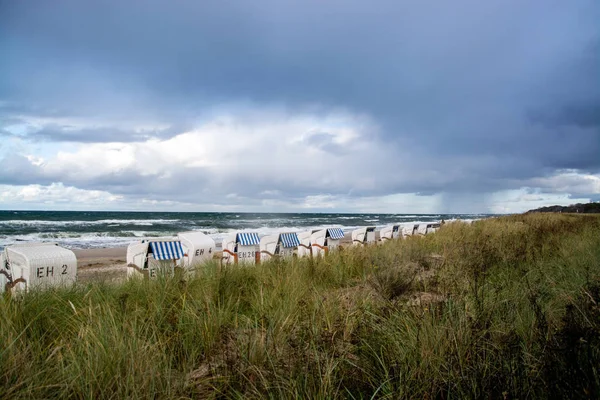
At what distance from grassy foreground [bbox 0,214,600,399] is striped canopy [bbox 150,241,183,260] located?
2463 millimetres

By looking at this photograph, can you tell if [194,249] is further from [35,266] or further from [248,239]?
[35,266]

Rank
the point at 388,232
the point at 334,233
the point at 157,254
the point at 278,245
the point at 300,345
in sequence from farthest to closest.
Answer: the point at 388,232 < the point at 334,233 < the point at 278,245 < the point at 157,254 < the point at 300,345

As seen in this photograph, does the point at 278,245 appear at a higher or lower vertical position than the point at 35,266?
lower

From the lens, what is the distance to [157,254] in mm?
7906

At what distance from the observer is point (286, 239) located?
11641 millimetres

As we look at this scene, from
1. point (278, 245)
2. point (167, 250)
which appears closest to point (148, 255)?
point (167, 250)

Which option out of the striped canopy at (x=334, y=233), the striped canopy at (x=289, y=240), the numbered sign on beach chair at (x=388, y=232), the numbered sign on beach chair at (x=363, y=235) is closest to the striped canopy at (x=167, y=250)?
the striped canopy at (x=289, y=240)

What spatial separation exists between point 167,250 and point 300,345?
5601mm

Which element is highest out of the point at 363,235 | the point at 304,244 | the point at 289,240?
the point at 289,240

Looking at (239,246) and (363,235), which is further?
(363,235)

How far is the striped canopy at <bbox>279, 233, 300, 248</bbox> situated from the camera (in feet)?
37.8

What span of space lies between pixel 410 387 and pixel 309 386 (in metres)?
0.64

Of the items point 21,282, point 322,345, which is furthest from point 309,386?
point 21,282

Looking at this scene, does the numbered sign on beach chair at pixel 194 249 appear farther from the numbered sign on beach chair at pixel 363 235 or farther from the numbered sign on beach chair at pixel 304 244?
the numbered sign on beach chair at pixel 363 235
